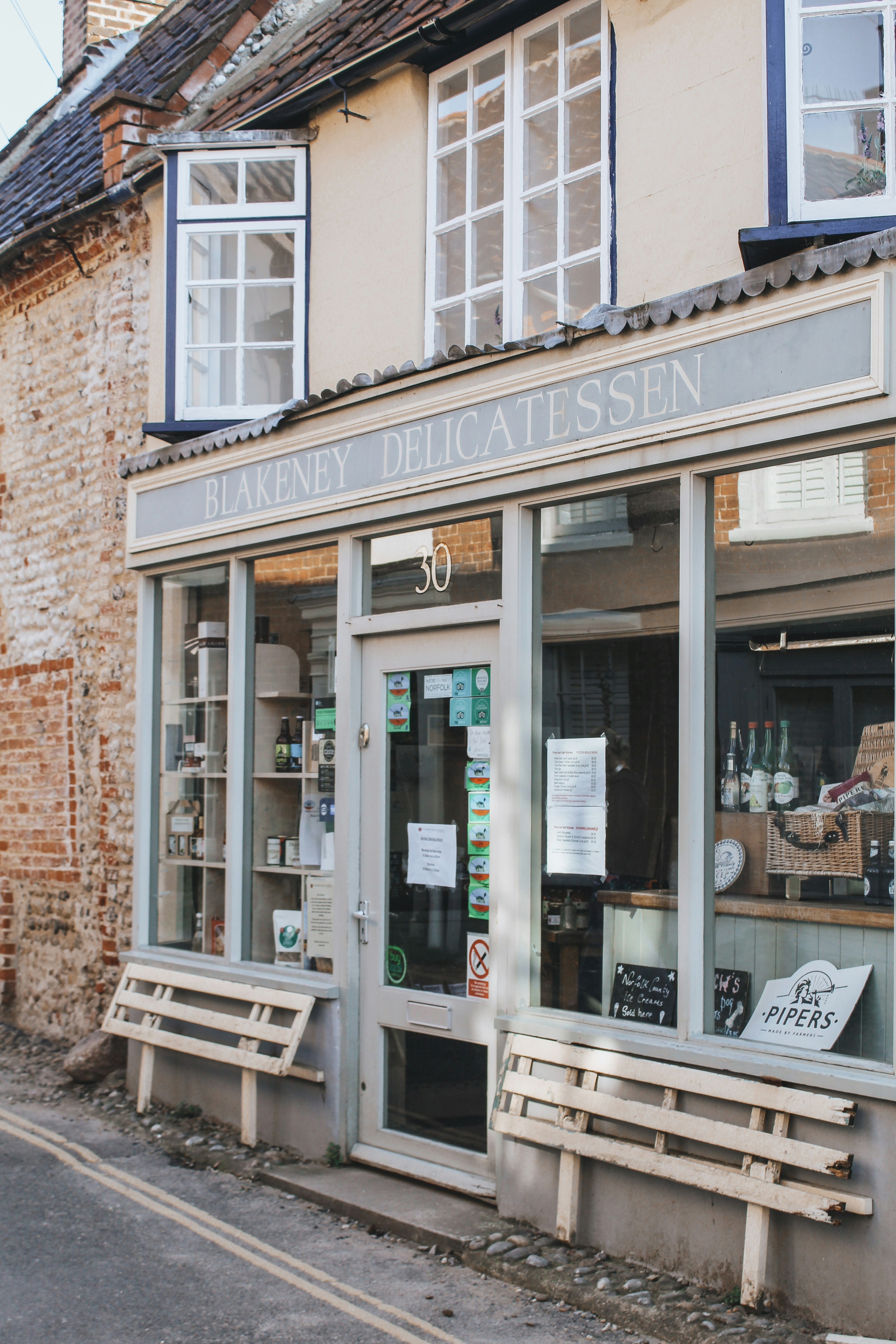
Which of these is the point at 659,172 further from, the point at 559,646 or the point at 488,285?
the point at 559,646

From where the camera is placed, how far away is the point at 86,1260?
18.6 feet

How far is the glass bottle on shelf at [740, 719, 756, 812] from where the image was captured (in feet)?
17.7

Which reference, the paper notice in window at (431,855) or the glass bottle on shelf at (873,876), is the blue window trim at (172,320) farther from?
the glass bottle on shelf at (873,876)

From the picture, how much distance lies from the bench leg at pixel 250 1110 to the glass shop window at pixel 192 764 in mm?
1067

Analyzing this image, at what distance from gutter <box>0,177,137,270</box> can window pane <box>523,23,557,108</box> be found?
344 centimetres

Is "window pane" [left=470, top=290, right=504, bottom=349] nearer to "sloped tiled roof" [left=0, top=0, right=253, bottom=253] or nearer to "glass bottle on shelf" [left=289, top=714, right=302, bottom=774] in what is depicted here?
"glass bottle on shelf" [left=289, top=714, right=302, bottom=774]

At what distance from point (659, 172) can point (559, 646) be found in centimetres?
228

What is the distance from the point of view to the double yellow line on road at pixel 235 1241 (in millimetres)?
4953

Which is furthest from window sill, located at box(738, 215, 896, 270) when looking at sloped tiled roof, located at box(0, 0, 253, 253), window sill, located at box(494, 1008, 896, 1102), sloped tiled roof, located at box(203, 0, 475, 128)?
Result: sloped tiled roof, located at box(0, 0, 253, 253)

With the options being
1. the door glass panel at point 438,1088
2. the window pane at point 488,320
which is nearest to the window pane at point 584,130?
the window pane at point 488,320

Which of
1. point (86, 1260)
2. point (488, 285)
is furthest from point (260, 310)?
point (86, 1260)

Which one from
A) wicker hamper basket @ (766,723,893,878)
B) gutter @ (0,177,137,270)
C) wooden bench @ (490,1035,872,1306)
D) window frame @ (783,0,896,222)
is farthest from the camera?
gutter @ (0,177,137,270)

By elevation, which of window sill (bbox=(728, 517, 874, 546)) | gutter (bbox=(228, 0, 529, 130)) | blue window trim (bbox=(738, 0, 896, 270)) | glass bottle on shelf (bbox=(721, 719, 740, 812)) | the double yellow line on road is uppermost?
gutter (bbox=(228, 0, 529, 130))

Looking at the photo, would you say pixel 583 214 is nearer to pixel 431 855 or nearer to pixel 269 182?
pixel 269 182
